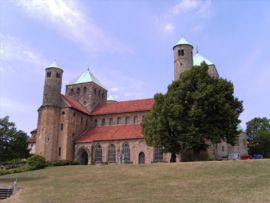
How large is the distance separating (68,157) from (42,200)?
39.1 meters

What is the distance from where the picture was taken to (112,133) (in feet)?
214

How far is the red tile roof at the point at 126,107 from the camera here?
67.7m

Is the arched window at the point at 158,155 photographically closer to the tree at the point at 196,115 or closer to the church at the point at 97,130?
the church at the point at 97,130

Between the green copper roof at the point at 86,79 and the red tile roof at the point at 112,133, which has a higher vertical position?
the green copper roof at the point at 86,79

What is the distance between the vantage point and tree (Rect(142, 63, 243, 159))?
47156mm

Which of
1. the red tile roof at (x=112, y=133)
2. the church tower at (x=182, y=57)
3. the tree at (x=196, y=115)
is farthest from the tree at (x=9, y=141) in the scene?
the church tower at (x=182, y=57)

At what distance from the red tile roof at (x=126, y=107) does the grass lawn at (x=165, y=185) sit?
96.0 ft

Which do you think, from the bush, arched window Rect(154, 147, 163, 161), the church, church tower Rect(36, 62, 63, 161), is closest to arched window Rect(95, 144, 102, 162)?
the church

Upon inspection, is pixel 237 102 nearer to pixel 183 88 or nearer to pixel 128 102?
pixel 183 88

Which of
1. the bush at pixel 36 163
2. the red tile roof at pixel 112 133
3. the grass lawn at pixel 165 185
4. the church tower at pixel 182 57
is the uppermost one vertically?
the church tower at pixel 182 57

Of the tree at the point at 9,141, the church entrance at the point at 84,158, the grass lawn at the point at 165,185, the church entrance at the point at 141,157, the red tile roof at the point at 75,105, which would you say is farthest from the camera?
the red tile roof at the point at 75,105

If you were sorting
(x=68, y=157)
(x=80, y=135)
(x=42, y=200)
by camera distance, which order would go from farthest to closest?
(x=80, y=135) < (x=68, y=157) < (x=42, y=200)

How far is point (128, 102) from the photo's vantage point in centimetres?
7288

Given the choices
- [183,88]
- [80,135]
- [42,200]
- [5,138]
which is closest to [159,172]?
[42,200]
